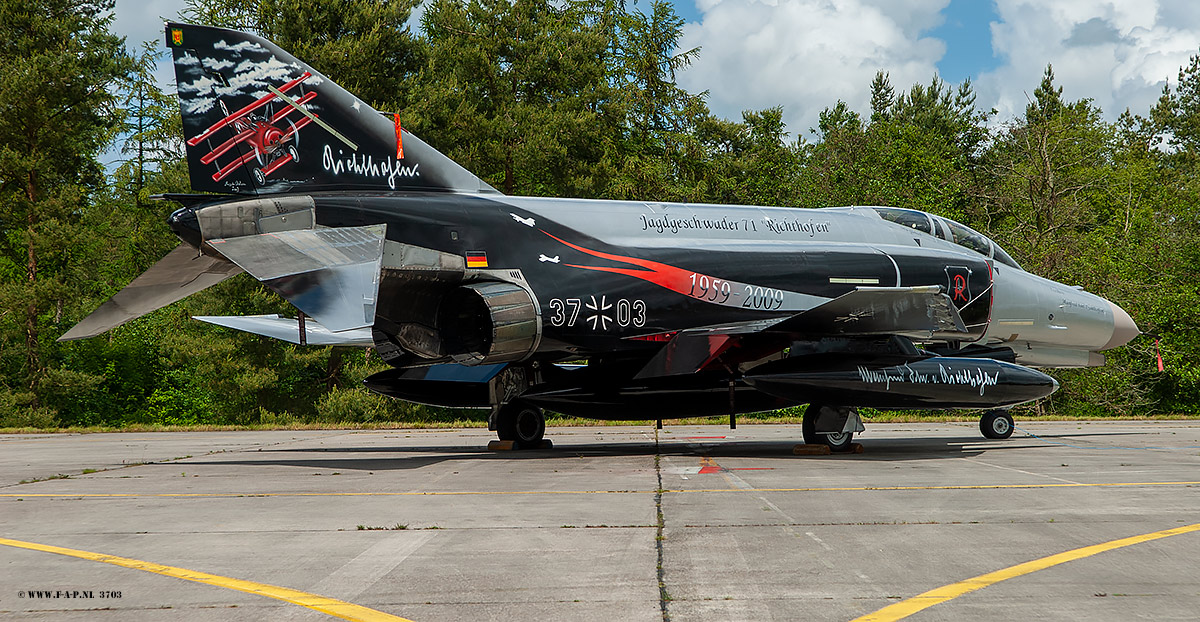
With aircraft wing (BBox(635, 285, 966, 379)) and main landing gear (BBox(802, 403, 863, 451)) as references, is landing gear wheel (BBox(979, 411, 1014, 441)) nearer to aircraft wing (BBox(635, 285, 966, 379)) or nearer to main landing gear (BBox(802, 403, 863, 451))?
main landing gear (BBox(802, 403, 863, 451))

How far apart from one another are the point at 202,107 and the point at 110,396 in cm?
2610

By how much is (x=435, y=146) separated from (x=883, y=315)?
21807 mm

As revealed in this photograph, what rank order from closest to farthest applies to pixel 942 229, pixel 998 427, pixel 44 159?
pixel 942 229 → pixel 998 427 → pixel 44 159

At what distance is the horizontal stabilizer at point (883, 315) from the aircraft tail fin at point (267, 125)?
6.08 m

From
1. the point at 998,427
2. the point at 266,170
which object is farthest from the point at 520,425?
the point at 998,427

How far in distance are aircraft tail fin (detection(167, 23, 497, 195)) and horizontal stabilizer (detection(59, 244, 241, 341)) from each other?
137 centimetres

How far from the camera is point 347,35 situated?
30734 millimetres

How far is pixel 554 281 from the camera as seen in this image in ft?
41.3

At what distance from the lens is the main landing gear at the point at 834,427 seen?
13.4 meters

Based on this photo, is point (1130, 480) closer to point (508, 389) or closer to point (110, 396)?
point (508, 389)

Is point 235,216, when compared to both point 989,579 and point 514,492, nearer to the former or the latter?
point 514,492

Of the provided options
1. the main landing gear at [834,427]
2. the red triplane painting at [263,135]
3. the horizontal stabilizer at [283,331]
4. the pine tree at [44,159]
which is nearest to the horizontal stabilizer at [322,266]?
the red triplane painting at [263,135]

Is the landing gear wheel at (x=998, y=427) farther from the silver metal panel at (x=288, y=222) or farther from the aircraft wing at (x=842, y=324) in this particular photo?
the silver metal panel at (x=288, y=222)

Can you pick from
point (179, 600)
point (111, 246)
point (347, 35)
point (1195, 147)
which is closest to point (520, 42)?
point (347, 35)
